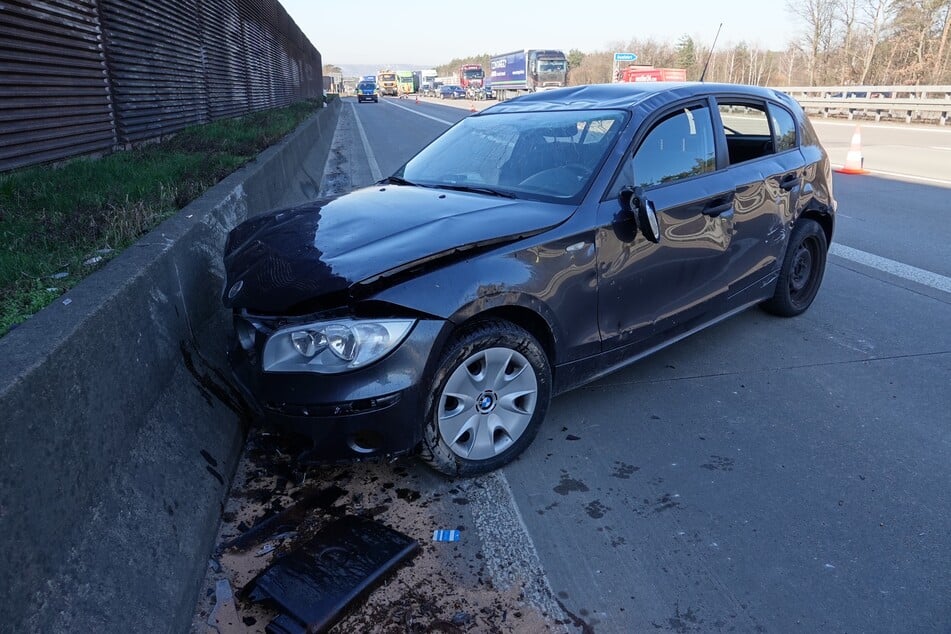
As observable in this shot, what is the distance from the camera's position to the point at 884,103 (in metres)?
27.4

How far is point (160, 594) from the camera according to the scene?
2188mm

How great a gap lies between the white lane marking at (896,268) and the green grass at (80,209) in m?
6.39

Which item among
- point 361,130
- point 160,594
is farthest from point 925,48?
point 160,594

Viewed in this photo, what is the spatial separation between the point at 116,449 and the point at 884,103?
3219cm

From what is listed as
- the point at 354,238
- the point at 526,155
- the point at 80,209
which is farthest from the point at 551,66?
the point at 354,238

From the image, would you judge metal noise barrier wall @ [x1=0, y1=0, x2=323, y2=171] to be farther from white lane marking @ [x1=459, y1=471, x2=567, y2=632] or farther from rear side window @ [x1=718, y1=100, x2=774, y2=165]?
rear side window @ [x1=718, y1=100, x2=774, y2=165]

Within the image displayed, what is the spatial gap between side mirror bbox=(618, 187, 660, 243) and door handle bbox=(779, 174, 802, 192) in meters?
1.74

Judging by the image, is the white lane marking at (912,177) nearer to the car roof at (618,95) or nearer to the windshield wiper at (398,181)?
the car roof at (618,95)

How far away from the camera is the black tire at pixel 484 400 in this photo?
3.00m

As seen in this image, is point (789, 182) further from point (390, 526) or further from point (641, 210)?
point (390, 526)

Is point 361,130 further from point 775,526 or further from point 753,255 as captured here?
point 775,526

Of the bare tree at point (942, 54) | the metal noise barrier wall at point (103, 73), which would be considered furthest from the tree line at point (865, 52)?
the metal noise barrier wall at point (103, 73)

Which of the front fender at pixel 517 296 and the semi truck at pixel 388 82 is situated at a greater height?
the semi truck at pixel 388 82

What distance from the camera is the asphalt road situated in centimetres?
250
